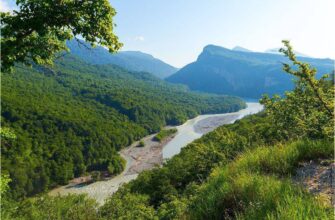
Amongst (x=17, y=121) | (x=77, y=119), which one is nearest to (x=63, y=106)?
(x=77, y=119)

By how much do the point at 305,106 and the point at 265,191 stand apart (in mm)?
4190

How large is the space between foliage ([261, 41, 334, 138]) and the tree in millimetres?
5978

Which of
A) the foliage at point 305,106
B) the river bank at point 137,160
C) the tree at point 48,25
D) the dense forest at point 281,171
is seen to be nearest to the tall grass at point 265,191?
the dense forest at point 281,171

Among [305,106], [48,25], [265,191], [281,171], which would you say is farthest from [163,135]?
[265,191]

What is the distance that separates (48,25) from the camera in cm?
1142

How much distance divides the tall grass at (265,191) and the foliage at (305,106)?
1.59 feet

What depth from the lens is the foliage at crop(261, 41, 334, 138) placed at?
8.03 metres

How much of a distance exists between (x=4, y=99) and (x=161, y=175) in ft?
362

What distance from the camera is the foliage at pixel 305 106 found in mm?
8031

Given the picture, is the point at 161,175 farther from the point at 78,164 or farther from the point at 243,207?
the point at 78,164

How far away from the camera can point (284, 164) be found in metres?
7.47

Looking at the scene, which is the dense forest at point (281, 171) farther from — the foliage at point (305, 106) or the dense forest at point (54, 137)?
the dense forest at point (54, 137)

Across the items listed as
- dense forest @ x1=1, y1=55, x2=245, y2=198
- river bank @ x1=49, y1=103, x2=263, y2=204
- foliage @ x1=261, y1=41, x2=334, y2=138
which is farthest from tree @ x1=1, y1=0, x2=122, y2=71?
dense forest @ x1=1, y1=55, x2=245, y2=198

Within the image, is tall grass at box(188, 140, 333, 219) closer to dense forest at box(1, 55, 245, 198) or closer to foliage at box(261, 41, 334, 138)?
foliage at box(261, 41, 334, 138)
